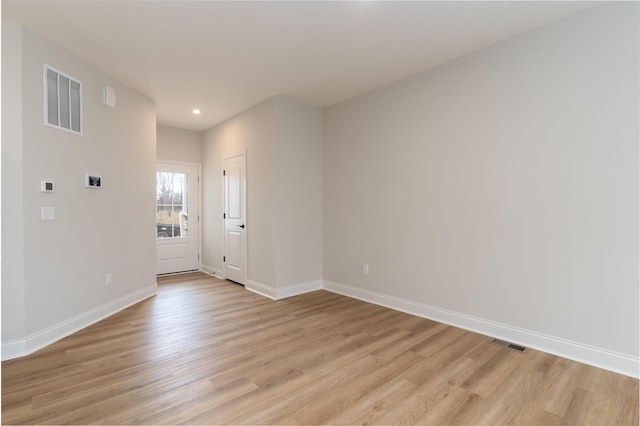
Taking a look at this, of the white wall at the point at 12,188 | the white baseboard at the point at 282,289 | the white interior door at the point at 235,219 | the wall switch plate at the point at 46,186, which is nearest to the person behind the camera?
the white wall at the point at 12,188

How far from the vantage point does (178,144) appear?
592 cm

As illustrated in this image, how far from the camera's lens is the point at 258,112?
4.64m

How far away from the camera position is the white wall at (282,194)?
14.4 ft

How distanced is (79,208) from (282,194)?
234 centimetres

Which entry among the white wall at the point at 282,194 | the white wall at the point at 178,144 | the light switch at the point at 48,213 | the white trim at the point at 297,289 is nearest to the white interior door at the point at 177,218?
the white wall at the point at 178,144

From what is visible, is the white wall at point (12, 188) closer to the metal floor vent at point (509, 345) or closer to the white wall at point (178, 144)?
the white wall at point (178, 144)

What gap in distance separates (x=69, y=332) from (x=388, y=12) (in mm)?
4242

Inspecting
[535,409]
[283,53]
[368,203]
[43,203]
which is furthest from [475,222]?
[43,203]

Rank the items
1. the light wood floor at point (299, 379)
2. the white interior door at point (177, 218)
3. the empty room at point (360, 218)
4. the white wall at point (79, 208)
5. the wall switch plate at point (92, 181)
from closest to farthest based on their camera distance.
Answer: the light wood floor at point (299, 379), the empty room at point (360, 218), the white wall at point (79, 208), the wall switch plate at point (92, 181), the white interior door at point (177, 218)

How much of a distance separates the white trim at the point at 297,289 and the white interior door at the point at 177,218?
107 inches

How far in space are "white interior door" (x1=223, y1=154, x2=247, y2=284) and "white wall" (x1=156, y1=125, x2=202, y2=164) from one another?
109 centimetres

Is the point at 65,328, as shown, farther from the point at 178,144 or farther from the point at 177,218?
the point at 178,144

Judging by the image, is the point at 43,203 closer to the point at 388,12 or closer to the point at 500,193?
the point at 388,12

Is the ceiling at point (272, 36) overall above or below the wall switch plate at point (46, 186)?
above
